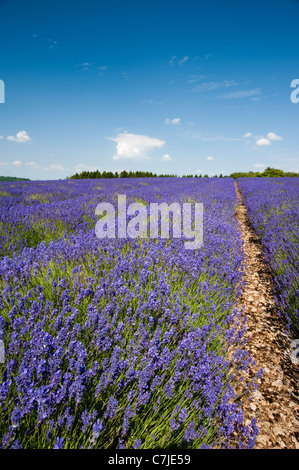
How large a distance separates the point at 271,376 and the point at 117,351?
1603 mm

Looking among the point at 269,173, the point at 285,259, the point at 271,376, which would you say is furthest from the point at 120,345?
the point at 269,173

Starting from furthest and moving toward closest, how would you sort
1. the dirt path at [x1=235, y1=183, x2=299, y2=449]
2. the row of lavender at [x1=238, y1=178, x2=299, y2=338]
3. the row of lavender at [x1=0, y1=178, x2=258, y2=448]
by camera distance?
the row of lavender at [x1=238, y1=178, x2=299, y2=338], the dirt path at [x1=235, y1=183, x2=299, y2=449], the row of lavender at [x1=0, y1=178, x2=258, y2=448]

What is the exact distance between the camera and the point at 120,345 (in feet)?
4.66

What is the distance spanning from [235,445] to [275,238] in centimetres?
346

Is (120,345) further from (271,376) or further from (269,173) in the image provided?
(269,173)

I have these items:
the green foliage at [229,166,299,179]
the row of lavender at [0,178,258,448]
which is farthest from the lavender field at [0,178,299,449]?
the green foliage at [229,166,299,179]

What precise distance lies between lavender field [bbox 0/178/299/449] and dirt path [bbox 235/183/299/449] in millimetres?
132

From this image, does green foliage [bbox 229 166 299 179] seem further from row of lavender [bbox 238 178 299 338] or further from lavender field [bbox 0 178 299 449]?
lavender field [bbox 0 178 299 449]

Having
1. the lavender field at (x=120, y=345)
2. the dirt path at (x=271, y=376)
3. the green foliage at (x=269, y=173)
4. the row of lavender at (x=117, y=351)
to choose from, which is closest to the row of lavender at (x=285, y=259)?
the lavender field at (x=120, y=345)

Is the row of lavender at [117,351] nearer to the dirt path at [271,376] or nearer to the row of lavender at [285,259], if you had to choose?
the dirt path at [271,376]

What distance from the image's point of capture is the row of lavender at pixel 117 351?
3.34 ft

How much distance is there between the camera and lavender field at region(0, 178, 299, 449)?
3.37 feet
